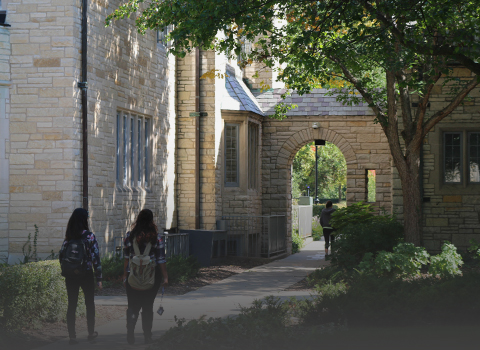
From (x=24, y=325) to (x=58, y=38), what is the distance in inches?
255

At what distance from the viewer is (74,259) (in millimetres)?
7645

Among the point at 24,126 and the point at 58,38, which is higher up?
the point at 58,38

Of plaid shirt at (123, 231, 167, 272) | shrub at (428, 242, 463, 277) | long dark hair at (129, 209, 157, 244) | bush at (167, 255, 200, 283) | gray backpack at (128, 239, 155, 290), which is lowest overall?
bush at (167, 255, 200, 283)

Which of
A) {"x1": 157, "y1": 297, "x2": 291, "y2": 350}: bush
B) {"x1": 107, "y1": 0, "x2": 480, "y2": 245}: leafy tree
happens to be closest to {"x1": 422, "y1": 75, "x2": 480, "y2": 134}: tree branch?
{"x1": 107, "y1": 0, "x2": 480, "y2": 245}: leafy tree

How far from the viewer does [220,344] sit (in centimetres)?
691

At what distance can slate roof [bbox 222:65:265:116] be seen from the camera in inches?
750

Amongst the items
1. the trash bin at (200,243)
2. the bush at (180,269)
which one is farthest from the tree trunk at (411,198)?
the trash bin at (200,243)

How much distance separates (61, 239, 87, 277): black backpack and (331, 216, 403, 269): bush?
705 cm

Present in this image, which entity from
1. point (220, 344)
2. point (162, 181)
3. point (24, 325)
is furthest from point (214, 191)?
point (220, 344)

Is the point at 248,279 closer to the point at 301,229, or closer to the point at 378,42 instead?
the point at 378,42

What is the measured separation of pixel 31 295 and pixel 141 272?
1733 mm

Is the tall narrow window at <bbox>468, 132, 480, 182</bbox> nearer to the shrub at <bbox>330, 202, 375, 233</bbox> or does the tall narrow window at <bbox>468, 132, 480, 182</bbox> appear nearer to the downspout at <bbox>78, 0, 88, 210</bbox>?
the shrub at <bbox>330, 202, 375, 233</bbox>

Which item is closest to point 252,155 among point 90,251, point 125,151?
point 125,151

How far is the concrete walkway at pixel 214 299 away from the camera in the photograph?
7828 mm
